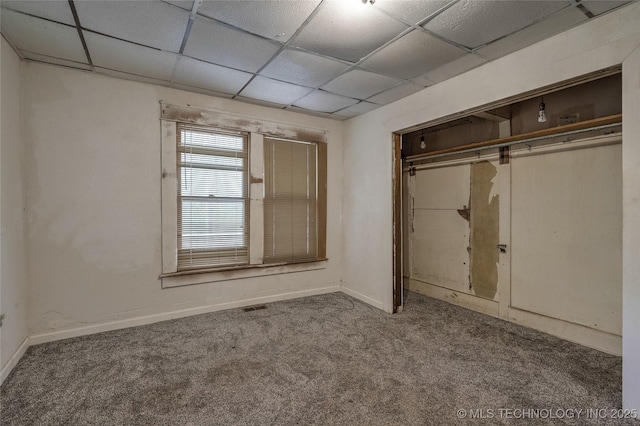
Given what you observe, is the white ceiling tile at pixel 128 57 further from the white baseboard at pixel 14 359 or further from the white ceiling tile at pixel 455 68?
the white baseboard at pixel 14 359

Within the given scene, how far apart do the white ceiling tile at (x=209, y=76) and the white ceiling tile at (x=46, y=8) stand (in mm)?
824

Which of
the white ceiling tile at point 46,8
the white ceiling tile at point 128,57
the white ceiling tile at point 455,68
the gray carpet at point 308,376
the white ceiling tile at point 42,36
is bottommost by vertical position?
the gray carpet at point 308,376

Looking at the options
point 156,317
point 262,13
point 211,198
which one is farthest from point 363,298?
point 262,13

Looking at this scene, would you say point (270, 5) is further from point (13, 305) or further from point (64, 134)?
point (13, 305)

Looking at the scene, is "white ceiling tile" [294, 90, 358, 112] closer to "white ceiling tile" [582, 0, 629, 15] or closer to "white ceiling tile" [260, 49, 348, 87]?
"white ceiling tile" [260, 49, 348, 87]

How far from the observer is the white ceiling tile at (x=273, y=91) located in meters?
3.21

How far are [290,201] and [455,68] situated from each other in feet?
8.38

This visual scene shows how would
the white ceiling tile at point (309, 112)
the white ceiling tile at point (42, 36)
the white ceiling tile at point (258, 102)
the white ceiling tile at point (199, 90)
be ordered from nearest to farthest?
the white ceiling tile at point (42, 36) → the white ceiling tile at point (199, 90) → the white ceiling tile at point (258, 102) → the white ceiling tile at point (309, 112)

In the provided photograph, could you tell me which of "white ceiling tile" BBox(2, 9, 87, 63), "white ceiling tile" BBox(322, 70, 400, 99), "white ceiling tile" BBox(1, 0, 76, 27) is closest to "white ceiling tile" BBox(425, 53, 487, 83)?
"white ceiling tile" BBox(322, 70, 400, 99)

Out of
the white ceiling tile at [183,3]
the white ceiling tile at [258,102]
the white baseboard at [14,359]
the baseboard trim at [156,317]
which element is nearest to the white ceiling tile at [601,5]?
the white ceiling tile at [183,3]

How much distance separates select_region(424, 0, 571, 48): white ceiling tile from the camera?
1919 millimetres

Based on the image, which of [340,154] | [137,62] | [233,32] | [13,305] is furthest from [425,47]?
[13,305]

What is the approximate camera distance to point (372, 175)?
4059mm

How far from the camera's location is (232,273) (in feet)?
12.5
